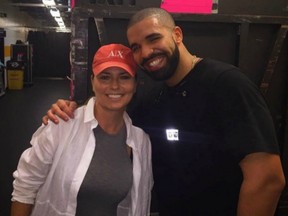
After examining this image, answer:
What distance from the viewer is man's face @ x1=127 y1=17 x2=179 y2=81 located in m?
1.55

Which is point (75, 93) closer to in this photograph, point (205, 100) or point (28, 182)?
point (28, 182)

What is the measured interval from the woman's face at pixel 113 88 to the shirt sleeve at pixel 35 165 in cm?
28

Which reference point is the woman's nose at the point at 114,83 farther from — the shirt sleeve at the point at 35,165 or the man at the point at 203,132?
the shirt sleeve at the point at 35,165

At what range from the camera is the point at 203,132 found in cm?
153

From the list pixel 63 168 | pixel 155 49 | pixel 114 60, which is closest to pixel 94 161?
pixel 63 168

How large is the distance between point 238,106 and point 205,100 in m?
0.19

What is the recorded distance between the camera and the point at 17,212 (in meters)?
1.63

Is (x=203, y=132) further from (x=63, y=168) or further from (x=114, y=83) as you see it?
(x=63, y=168)

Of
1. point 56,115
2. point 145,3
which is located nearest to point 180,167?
point 56,115

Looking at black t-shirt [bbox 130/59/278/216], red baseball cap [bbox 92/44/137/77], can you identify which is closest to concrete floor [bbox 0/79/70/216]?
black t-shirt [bbox 130/59/278/216]

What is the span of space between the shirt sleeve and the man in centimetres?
13

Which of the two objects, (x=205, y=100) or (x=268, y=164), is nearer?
(x=268, y=164)

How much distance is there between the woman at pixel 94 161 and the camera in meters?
1.54

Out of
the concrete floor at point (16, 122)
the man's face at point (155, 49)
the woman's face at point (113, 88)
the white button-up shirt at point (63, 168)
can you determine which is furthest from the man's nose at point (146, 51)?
the concrete floor at point (16, 122)
